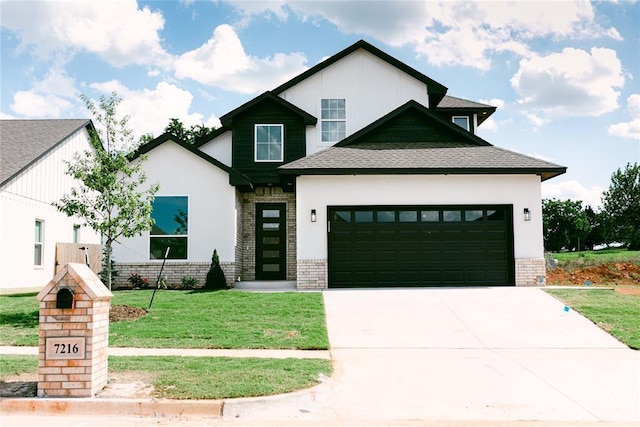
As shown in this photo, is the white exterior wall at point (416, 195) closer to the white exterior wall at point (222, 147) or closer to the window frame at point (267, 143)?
the window frame at point (267, 143)

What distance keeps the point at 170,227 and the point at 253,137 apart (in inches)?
175

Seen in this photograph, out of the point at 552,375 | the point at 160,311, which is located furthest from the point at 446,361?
the point at 160,311

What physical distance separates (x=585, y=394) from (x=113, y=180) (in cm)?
1022

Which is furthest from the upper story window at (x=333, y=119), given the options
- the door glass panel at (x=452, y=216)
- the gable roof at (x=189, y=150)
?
the door glass panel at (x=452, y=216)

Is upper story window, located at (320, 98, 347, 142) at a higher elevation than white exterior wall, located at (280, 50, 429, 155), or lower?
lower

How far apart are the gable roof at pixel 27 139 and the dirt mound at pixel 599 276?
57.7 ft

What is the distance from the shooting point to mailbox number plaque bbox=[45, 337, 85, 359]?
6.78 meters

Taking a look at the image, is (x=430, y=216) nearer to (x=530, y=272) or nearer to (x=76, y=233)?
(x=530, y=272)

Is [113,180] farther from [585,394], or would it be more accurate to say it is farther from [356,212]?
[585,394]

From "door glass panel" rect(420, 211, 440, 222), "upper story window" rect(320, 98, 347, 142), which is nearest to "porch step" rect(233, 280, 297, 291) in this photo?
"door glass panel" rect(420, 211, 440, 222)

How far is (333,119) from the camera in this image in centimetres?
2084

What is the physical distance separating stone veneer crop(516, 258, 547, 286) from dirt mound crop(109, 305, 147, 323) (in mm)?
10450

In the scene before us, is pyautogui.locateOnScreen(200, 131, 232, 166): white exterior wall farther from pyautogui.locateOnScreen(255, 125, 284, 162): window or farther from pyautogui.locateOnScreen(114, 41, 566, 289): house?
pyautogui.locateOnScreen(255, 125, 284, 162): window

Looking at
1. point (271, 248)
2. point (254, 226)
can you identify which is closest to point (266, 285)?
point (271, 248)
